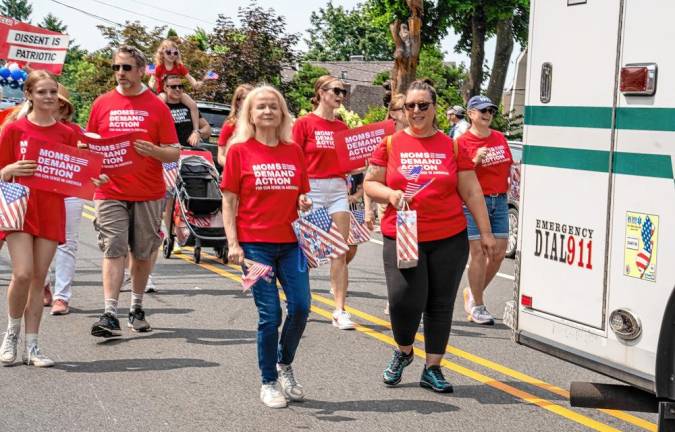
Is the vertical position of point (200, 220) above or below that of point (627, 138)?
below

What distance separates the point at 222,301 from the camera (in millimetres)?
10250

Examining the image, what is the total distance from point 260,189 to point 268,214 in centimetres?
16

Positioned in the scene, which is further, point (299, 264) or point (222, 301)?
point (222, 301)

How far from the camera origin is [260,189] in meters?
6.35

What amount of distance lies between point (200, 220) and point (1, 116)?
3018mm

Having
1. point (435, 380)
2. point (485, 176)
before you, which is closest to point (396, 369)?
point (435, 380)

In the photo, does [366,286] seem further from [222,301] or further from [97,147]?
[97,147]

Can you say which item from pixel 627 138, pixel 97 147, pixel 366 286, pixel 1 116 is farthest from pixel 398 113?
pixel 627 138

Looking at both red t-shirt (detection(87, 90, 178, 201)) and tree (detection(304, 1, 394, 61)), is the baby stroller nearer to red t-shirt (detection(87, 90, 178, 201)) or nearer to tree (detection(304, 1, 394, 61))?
red t-shirt (detection(87, 90, 178, 201))

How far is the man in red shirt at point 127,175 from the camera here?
26.6 ft

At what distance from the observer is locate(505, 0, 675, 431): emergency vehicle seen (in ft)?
14.4

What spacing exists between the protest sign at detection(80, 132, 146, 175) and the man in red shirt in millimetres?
52

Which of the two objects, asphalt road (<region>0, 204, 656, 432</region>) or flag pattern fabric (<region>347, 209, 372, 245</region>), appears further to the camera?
flag pattern fabric (<region>347, 209, 372, 245</region>)

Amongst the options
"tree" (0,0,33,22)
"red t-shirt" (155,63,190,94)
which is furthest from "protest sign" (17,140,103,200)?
"tree" (0,0,33,22)
